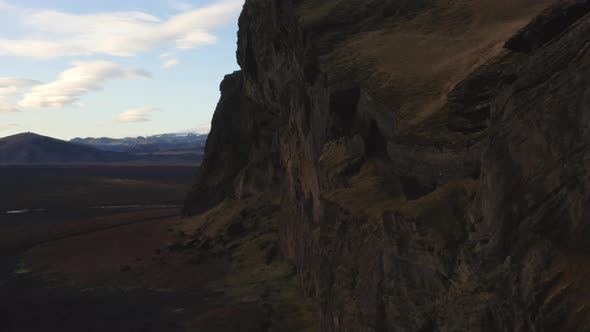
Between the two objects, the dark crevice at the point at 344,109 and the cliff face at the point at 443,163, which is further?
the dark crevice at the point at 344,109

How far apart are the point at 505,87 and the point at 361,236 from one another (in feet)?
28.7

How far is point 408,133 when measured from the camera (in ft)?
76.6

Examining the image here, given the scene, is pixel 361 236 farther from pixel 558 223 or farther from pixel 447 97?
pixel 558 223

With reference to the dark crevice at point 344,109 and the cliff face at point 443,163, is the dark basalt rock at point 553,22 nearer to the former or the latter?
the cliff face at point 443,163

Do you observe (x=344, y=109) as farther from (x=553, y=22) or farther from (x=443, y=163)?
(x=553, y=22)

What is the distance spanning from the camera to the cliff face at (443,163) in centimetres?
1398

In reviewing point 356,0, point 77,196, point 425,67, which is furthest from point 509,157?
point 77,196

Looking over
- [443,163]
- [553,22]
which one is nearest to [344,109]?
[443,163]

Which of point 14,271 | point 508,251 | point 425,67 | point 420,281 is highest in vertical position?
point 425,67

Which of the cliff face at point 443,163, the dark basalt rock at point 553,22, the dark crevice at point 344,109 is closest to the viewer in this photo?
the cliff face at point 443,163

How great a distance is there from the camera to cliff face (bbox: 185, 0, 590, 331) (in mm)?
13984

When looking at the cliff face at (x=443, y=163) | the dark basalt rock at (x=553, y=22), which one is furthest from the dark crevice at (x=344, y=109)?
the dark basalt rock at (x=553, y=22)

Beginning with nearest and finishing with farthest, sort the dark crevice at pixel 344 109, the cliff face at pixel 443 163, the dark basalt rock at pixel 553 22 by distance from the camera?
the cliff face at pixel 443 163
the dark basalt rock at pixel 553 22
the dark crevice at pixel 344 109

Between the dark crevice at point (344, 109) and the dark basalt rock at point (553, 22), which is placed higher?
the dark basalt rock at point (553, 22)
